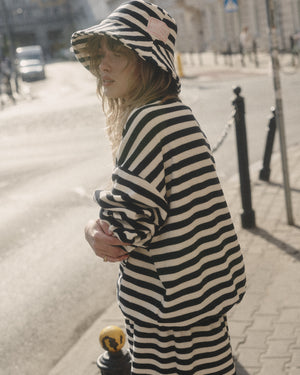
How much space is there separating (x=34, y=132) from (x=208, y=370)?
1333 centimetres

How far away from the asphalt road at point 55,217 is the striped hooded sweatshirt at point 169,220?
2.24m

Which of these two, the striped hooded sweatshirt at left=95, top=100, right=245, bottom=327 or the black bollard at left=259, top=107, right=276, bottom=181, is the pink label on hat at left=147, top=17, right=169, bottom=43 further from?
the black bollard at left=259, top=107, right=276, bottom=181

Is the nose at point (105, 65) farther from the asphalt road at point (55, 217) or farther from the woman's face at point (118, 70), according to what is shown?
the asphalt road at point (55, 217)

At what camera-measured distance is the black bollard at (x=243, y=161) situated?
5855 millimetres

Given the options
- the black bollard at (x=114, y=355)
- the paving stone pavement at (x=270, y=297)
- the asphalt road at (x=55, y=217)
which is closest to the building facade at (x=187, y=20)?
the asphalt road at (x=55, y=217)

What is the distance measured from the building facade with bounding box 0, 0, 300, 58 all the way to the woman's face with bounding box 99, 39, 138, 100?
79.0 ft

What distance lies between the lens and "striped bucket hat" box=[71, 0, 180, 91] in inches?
80.6

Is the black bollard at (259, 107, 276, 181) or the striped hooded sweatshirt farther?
the black bollard at (259, 107, 276, 181)

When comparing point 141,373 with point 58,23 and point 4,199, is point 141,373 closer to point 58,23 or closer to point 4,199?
point 4,199

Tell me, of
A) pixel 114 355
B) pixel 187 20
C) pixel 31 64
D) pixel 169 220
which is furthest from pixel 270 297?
pixel 187 20

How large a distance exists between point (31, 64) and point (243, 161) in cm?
3811

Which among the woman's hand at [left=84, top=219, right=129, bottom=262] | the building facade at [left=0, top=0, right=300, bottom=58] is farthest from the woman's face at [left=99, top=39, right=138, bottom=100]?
the building facade at [left=0, top=0, right=300, bottom=58]

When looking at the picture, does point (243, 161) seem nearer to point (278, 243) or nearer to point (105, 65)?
point (278, 243)

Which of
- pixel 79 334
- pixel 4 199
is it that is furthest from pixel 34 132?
pixel 79 334
